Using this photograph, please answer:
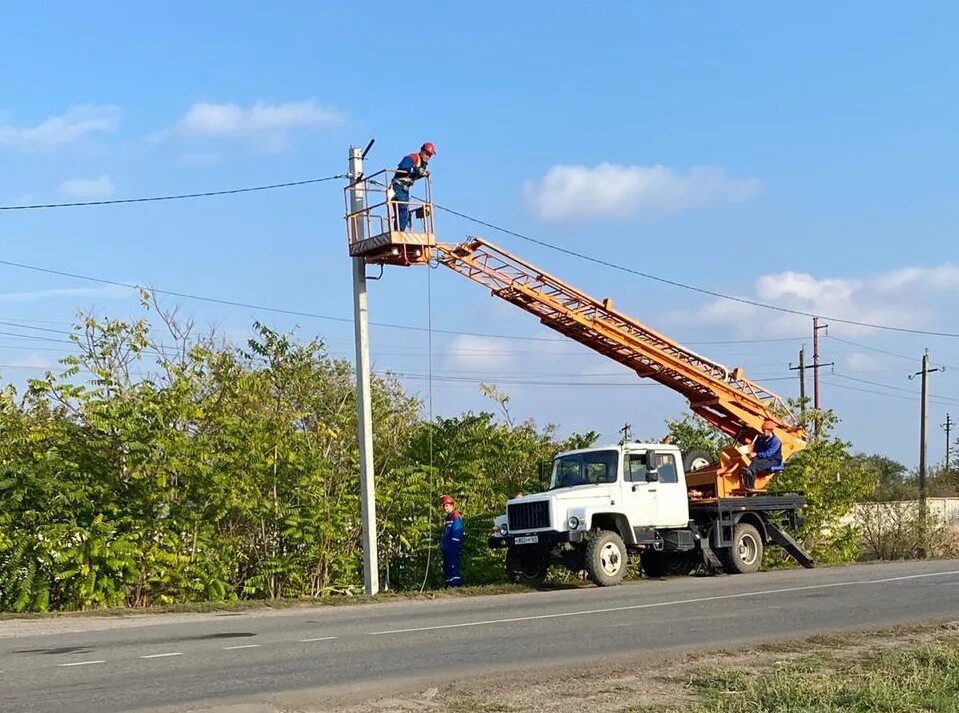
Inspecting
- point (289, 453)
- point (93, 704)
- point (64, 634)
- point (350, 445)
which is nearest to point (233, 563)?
point (289, 453)

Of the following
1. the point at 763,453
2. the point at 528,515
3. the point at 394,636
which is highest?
the point at 763,453

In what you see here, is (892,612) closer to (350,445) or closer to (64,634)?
(64,634)

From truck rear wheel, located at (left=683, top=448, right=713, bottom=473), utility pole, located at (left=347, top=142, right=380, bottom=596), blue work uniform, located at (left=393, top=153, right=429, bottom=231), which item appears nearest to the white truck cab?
truck rear wheel, located at (left=683, top=448, right=713, bottom=473)

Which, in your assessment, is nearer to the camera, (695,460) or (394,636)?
(394,636)

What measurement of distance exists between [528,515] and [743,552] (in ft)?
18.4

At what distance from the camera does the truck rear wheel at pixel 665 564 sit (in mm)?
23656

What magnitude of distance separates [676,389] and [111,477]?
1131 cm

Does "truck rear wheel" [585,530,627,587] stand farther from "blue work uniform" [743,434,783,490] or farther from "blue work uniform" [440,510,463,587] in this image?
"blue work uniform" [743,434,783,490]

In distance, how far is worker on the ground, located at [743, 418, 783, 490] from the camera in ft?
79.7

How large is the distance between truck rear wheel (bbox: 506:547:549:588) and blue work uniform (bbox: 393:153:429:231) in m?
6.35

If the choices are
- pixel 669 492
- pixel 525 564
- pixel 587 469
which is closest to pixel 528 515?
pixel 525 564

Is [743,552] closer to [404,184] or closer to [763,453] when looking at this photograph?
[763,453]

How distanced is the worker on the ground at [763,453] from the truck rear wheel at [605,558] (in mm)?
4788

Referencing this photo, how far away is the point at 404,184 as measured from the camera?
20.8 m
